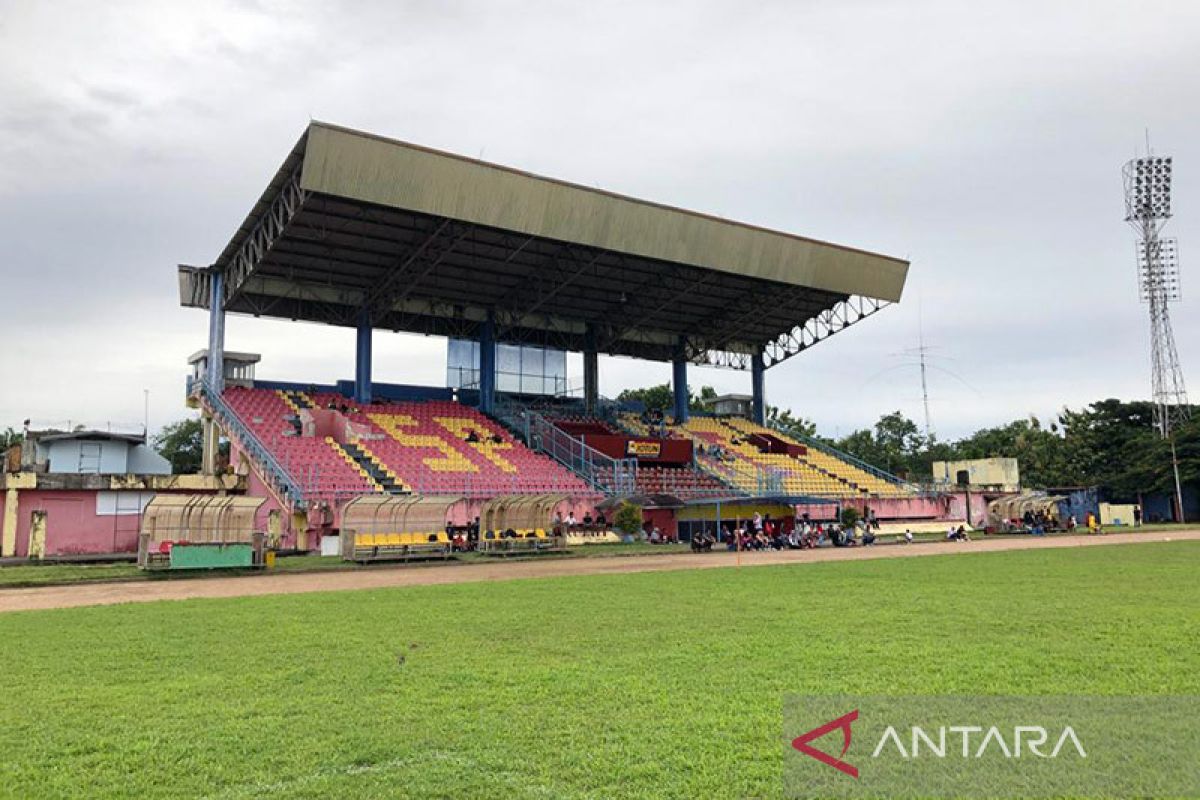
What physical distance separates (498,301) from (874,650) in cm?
4214

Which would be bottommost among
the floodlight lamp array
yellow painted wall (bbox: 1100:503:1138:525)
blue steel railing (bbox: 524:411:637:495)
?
yellow painted wall (bbox: 1100:503:1138:525)

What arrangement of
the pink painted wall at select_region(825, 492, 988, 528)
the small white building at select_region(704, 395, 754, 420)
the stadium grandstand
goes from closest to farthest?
1. the stadium grandstand
2. the pink painted wall at select_region(825, 492, 988, 528)
3. the small white building at select_region(704, 395, 754, 420)

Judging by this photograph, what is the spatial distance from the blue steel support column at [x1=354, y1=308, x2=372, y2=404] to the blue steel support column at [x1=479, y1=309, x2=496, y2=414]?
23.7 feet

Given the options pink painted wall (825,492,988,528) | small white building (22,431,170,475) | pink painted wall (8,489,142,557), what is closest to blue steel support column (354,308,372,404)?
small white building (22,431,170,475)

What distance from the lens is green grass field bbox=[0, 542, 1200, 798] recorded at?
552 cm

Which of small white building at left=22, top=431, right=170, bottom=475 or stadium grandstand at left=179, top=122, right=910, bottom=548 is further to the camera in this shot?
small white building at left=22, top=431, right=170, bottom=475

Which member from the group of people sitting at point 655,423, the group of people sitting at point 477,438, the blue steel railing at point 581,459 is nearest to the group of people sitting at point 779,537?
the blue steel railing at point 581,459

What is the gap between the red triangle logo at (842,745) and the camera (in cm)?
553

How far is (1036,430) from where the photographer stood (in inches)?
3344

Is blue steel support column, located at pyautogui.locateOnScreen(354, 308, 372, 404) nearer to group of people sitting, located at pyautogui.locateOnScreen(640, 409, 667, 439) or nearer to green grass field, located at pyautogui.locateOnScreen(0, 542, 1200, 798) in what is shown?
group of people sitting, located at pyautogui.locateOnScreen(640, 409, 667, 439)

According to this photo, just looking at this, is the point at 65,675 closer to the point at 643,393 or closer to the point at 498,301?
the point at 498,301

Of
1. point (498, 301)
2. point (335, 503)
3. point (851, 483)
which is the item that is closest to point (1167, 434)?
point (851, 483)

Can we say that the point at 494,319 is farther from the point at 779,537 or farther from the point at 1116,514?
the point at 1116,514

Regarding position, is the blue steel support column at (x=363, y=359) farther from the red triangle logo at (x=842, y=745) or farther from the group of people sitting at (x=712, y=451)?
the red triangle logo at (x=842, y=745)
